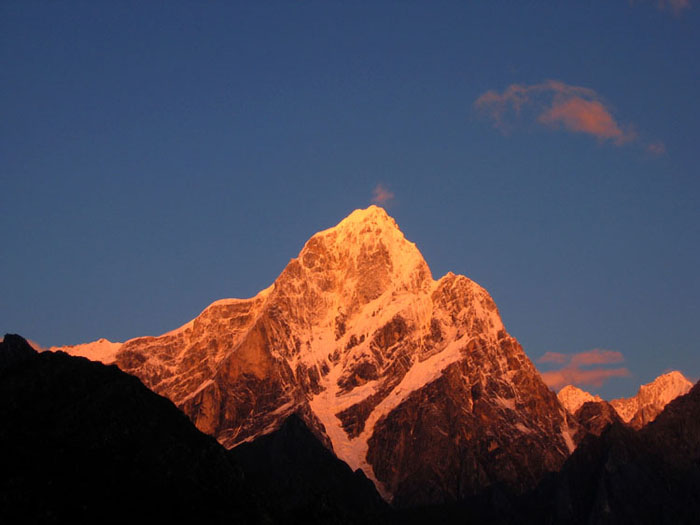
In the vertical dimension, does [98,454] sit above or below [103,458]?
above

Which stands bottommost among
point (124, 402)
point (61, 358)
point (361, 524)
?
point (361, 524)

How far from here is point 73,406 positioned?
4934 inches

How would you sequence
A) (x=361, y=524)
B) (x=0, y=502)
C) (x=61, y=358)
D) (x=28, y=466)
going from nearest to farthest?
(x=0, y=502), (x=28, y=466), (x=61, y=358), (x=361, y=524)

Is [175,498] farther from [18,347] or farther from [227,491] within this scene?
[18,347]

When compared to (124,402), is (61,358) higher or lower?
higher

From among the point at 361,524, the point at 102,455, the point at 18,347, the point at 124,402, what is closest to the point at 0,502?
the point at 102,455

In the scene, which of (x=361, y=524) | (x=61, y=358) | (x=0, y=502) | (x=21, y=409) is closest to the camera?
(x=0, y=502)

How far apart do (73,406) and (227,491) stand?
701 inches

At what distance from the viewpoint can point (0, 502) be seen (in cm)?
10544

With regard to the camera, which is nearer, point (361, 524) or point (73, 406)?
point (73, 406)

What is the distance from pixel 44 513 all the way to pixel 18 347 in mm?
35509

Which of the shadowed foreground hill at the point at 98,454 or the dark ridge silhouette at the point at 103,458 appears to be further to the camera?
the dark ridge silhouette at the point at 103,458

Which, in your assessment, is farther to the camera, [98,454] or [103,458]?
[98,454]

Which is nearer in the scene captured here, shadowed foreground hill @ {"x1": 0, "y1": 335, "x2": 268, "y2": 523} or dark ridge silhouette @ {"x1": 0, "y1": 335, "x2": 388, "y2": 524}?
shadowed foreground hill @ {"x1": 0, "y1": 335, "x2": 268, "y2": 523}
